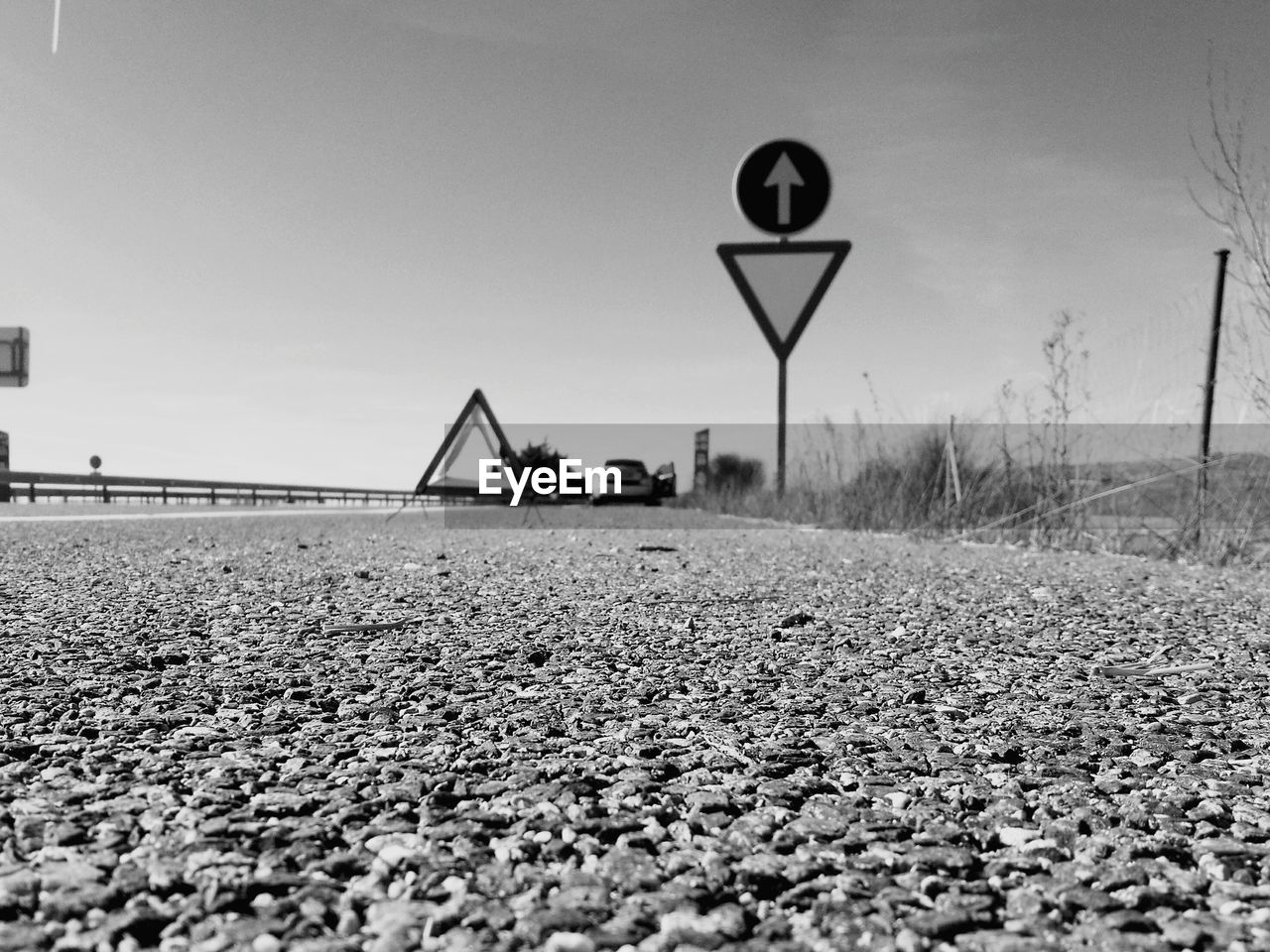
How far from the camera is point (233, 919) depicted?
0.89 m

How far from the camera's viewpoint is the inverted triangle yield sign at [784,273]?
6.88 metres

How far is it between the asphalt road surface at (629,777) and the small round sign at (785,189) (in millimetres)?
4870

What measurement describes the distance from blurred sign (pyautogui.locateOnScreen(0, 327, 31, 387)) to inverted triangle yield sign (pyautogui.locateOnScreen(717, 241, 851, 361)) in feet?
74.2

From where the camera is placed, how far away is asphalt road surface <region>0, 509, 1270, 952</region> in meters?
0.92

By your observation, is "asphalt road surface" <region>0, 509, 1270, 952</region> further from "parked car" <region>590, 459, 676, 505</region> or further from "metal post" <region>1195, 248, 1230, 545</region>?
"parked car" <region>590, 459, 676, 505</region>

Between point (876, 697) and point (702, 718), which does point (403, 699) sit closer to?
point (702, 718)

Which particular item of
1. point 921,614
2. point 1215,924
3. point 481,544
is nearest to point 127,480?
point 481,544

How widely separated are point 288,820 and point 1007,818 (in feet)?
2.65

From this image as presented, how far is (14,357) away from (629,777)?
27.2m

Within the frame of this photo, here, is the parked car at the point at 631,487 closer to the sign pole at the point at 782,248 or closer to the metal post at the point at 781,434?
the metal post at the point at 781,434

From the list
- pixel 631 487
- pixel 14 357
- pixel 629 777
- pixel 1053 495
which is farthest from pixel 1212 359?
pixel 14 357

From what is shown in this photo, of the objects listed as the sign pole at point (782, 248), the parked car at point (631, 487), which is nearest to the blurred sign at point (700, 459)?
the parked car at point (631, 487)

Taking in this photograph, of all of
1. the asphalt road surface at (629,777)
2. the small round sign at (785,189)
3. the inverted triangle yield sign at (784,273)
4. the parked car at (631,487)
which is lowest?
the asphalt road surface at (629,777)

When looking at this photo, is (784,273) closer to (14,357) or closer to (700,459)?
(700,459)
